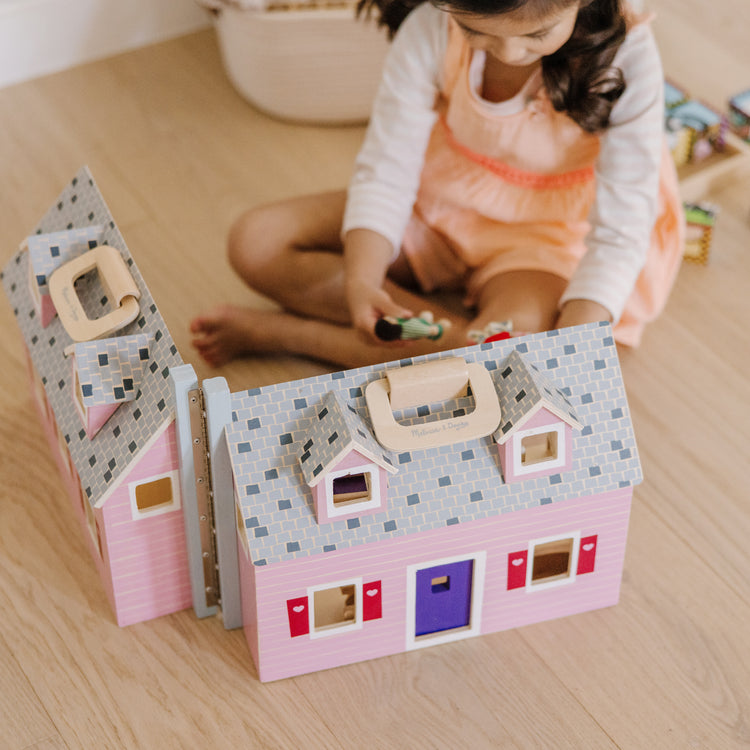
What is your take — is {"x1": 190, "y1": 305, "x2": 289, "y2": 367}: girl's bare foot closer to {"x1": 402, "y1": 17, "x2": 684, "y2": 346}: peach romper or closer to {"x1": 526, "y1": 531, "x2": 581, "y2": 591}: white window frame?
{"x1": 402, "y1": 17, "x2": 684, "y2": 346}: peach romper

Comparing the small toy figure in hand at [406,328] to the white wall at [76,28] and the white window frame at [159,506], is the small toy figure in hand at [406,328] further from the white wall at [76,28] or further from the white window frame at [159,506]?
the white wall at [76,28]

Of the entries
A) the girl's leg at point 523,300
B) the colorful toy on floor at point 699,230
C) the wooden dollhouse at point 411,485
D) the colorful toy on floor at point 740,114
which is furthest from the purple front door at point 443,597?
the colorful toy on floor at point 740,114

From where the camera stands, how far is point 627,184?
3.96 feet

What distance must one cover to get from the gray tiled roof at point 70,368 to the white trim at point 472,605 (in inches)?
10.3

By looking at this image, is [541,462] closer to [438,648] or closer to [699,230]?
[438,648]

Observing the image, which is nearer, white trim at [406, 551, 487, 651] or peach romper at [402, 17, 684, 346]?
white trim at [406, 551, 487, 651]

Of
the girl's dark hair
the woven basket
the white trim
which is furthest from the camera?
the woven basket

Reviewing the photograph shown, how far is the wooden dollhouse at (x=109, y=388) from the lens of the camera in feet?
3.07

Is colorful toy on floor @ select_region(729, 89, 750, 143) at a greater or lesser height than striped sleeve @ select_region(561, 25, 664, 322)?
lesser

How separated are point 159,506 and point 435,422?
10.3 inches

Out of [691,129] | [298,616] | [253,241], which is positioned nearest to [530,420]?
[298,616]

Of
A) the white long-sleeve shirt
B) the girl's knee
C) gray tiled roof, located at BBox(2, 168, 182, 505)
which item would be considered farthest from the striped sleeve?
gray tiled roof, located at BBox(2, 168, 182, 505)

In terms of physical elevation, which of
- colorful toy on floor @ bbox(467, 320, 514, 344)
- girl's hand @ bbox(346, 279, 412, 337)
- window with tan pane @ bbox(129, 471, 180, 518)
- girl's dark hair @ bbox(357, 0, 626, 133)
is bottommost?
girl's hand @ bbox(346, 279, 412, 337)

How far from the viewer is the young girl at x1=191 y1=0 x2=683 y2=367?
1188 millimetres
